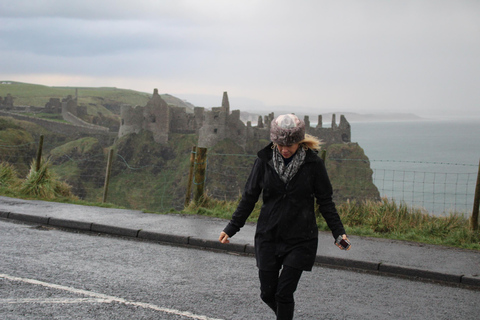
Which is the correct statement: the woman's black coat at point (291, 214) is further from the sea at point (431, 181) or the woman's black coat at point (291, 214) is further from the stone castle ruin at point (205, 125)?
the stone castle ruin at point (205, 125)

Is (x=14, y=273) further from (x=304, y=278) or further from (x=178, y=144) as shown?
(x=178, y=144)

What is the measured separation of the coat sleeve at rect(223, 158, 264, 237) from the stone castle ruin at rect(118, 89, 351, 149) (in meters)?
75.6

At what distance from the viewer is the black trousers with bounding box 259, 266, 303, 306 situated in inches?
177

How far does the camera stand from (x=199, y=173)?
12.1m

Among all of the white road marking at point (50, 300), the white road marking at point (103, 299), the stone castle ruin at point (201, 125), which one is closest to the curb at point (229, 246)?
the white road marking at point (103, 299)

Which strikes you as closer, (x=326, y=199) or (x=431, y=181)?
(x=326, y=199)

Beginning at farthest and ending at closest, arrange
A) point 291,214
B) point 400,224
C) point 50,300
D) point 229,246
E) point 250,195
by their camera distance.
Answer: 1. point 400,224
2. point 229,246
3. point 50,300
4. point 250,195
5. point 291,214

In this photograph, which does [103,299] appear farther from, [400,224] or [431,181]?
[431,181]

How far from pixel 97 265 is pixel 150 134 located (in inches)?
3276

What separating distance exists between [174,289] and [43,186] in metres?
8.45

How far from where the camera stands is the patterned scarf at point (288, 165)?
4695 mm

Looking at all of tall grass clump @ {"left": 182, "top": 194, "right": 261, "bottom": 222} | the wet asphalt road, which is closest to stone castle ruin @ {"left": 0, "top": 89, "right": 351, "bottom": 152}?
tall grass clump @ {"left": 182, "top": 194, "right": 261, "bottom": 222}

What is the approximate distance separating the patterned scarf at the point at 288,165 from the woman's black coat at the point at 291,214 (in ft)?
0.10

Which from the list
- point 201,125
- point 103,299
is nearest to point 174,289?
point 103,299
